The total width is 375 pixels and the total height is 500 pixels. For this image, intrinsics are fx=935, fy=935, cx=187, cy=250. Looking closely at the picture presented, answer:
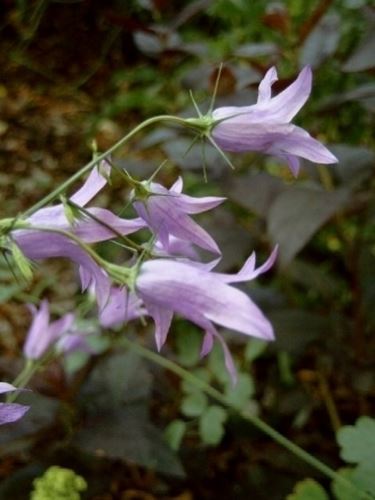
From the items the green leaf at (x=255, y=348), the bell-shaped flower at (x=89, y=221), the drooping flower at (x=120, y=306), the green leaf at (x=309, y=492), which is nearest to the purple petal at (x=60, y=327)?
the drooping flower at (x=120, y=306)

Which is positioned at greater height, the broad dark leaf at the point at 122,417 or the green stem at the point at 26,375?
the green stem at the point at 26,375

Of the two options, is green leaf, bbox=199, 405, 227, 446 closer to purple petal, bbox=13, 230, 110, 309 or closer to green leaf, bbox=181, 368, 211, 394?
green leaf, bbox=181, 368, 211, 394

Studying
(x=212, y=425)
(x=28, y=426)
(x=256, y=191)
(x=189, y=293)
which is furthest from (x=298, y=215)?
(x=189, y=293)

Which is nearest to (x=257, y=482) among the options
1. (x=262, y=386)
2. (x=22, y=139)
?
(x=262, y=386)

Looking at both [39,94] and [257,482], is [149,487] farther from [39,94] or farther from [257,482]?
[39,94]

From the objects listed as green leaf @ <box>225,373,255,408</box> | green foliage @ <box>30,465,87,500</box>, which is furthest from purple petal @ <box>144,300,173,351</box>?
green leaf @ <box>225,373,255,408</box>

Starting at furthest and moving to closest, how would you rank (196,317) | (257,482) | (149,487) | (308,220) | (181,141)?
(181,141) → (149,487) → (257,482) → (308,220) → (196,317)

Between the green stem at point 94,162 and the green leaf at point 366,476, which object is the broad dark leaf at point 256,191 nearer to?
the green leaf at point 366,476
